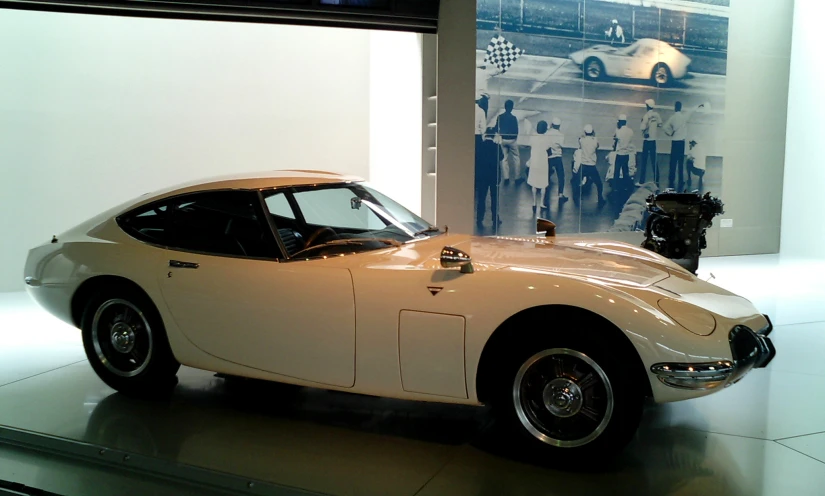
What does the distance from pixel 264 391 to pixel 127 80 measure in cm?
580

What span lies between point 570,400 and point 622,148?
847cm

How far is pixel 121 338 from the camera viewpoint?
4.34 m

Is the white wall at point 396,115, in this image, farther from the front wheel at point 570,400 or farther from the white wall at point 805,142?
the white wall at point 805,142

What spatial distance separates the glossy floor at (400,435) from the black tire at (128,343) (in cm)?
14

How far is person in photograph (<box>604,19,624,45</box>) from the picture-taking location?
10.7 m

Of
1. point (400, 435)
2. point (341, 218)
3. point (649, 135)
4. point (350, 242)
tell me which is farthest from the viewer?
point (649, 135)

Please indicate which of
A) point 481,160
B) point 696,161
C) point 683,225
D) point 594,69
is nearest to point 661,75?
point 594,69

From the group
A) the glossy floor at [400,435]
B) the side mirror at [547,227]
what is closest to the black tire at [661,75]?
the glossy floor at [400,435]

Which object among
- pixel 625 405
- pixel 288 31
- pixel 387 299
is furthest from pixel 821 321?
pixel 288 31

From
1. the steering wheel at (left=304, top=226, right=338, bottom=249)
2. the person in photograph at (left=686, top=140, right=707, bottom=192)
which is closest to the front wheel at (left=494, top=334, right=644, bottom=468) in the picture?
the steering wheel at (left=304, top=226, right=338, bottom=249)

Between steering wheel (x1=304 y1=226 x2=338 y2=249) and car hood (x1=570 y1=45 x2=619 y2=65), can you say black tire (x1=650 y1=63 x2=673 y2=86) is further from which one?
steering wheel (x1=304 y1=226 x2=338 y2=249)

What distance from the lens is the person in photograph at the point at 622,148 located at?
35.6 feet

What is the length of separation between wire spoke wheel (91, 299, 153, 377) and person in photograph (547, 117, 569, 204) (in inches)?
293

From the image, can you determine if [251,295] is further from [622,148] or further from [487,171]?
[622,148]
